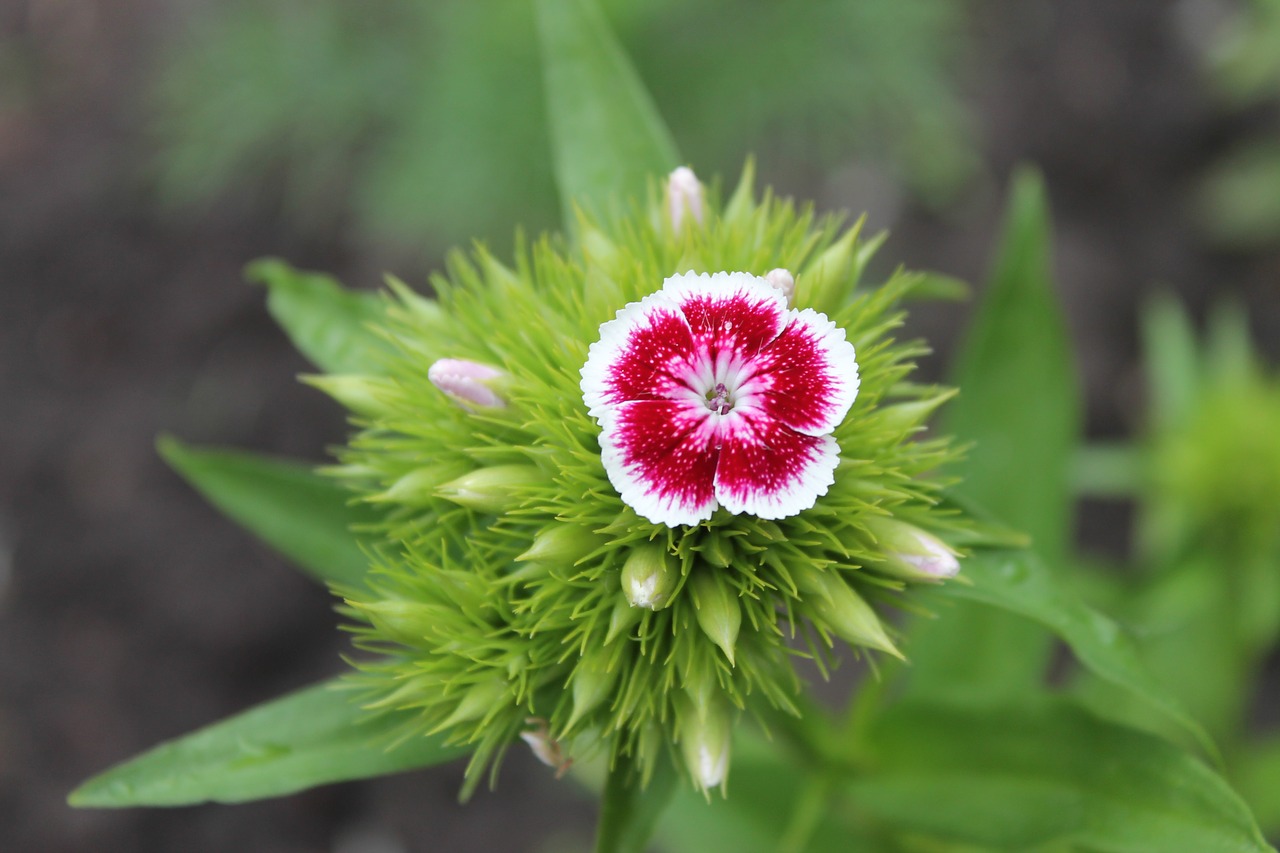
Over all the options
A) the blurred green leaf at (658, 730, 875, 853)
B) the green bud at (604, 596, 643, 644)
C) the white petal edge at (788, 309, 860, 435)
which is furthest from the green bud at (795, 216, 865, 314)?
the blurred green leaf at (658, 730, 875, 853)

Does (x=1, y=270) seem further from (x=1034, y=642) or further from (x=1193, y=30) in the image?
(x=1193, y=30)

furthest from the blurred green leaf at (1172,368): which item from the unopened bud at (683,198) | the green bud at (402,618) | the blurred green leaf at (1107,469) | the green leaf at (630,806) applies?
the green bud at (402,618)

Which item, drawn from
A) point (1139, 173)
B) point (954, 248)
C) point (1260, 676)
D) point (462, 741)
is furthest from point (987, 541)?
point (1139, 173)

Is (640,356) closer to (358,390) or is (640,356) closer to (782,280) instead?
(782,280)

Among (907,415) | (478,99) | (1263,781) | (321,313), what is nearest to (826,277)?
(907,415)

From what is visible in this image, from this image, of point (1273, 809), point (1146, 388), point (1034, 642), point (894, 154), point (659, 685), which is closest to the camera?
point (659, 685)

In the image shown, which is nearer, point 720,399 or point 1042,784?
point 720,399

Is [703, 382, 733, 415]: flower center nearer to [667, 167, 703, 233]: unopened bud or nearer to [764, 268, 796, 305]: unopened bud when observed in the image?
[764, 268, 796, 305]: unopened bud
